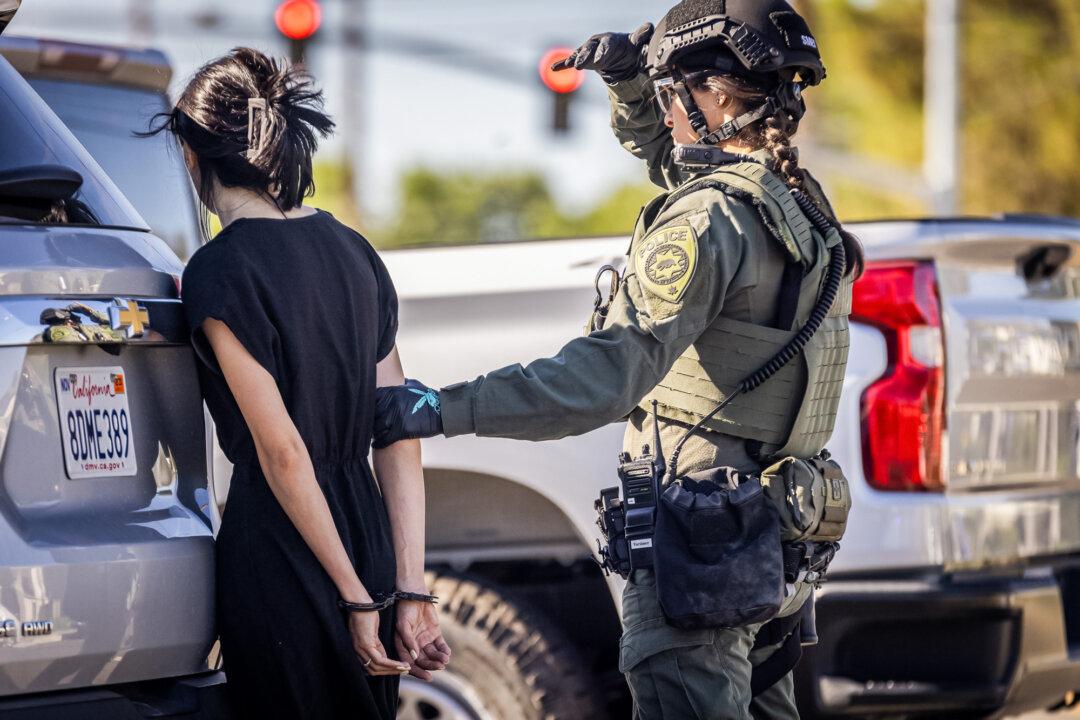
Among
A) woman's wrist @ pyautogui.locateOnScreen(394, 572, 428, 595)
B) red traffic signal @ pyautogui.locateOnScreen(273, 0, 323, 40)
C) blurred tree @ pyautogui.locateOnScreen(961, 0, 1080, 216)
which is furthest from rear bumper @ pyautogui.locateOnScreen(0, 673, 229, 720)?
blurred tree @ pyautogui.locateOnScreen(961, 0, 1080, 216)

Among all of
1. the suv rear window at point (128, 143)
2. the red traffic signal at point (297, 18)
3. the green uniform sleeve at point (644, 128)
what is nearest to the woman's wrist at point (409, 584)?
the green uniform sleeve at point (644, 128)

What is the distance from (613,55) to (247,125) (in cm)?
106

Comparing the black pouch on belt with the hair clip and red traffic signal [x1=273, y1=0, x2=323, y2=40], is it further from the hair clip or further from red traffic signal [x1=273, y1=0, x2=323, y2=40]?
red traffic signal [x1=273, y1=0, x2=323, y2=40]

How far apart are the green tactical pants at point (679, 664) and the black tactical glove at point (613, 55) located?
1223 millimetres

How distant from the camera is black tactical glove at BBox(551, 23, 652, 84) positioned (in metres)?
3.33

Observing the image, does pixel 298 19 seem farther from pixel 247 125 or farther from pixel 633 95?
pixel 247 125

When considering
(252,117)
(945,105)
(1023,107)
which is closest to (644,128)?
(252,117)

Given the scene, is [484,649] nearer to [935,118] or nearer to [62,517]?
[62,517]

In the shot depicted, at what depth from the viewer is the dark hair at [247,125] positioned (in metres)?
2.61

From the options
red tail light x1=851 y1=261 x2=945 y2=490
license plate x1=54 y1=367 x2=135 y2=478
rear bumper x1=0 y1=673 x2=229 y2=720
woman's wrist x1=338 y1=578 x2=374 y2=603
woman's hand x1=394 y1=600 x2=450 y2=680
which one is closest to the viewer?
rear bumper x1=0 y1=673 x2=229 y2=720

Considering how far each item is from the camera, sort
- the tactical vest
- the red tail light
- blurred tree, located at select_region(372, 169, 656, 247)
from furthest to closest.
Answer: blurred tree, located at select_region(372, 169, 656, 247), the red tail light, the tactical vest

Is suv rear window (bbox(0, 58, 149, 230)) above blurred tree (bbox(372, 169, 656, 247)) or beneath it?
above

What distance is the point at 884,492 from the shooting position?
3.54 m

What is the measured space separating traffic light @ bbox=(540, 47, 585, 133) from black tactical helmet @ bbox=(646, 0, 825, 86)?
14.0 feet
